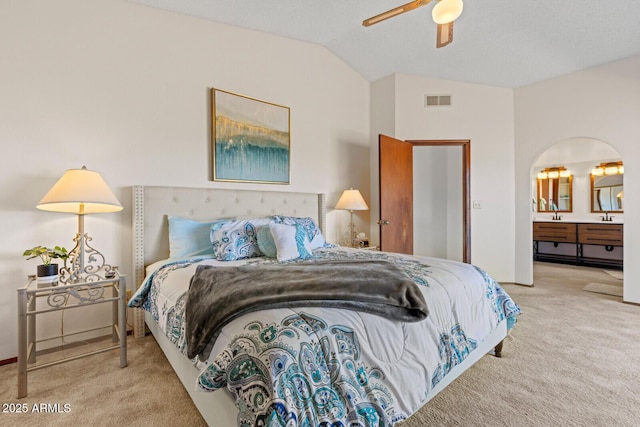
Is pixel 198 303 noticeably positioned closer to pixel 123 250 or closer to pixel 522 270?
pixel 123 250

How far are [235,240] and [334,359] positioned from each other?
60.7 inches

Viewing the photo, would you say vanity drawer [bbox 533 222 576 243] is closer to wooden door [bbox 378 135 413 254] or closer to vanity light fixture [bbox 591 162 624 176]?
vanity light fixture [bbox 591 162 624 176]

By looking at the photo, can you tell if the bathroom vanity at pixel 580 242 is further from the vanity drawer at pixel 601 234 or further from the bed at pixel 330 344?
the bed at pixel 330 344

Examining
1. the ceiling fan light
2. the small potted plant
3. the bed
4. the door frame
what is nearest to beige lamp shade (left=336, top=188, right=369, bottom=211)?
the door frame

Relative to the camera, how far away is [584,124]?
3.74 m

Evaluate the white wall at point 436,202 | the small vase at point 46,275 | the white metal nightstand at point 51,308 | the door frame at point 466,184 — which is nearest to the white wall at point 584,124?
the door frame at point 466,184

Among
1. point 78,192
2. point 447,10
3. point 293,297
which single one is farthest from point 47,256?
point 447,10

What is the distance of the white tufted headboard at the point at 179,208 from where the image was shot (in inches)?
97.9

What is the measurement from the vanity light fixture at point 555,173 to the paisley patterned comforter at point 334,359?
20.4ft

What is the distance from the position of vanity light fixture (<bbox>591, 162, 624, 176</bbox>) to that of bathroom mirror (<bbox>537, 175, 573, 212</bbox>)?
44cm

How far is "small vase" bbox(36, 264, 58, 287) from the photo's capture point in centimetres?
188

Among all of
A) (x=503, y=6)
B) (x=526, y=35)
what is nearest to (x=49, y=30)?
(x=503, y=6)

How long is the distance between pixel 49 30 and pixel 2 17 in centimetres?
24

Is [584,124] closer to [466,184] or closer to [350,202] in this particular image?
[466,184]
